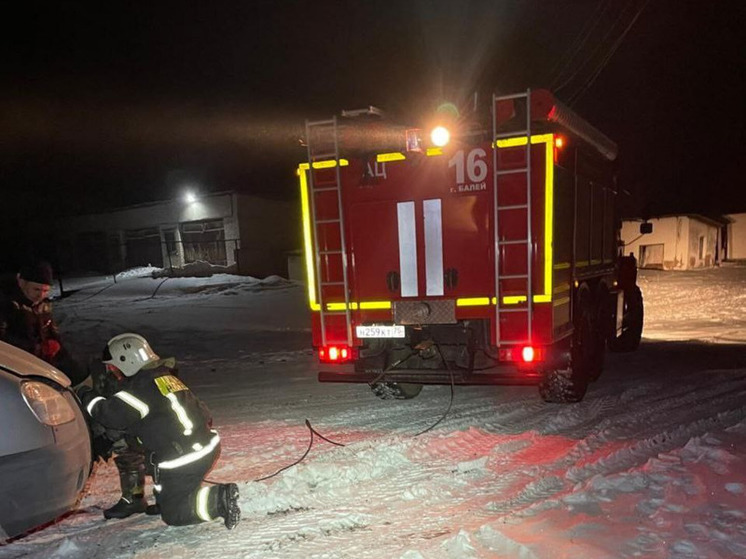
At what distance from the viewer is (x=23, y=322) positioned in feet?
14.9

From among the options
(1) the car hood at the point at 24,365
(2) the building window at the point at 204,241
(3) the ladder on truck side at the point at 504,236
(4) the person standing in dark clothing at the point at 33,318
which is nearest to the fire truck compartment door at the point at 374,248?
(3) the ladder on truck side at the point at 504,236

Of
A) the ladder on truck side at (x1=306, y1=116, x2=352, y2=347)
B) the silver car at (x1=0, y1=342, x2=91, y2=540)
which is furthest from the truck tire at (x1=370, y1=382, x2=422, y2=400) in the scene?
the silver car at (x1=0, y1=342, x2=91, y2=540)

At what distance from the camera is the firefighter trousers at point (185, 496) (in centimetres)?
324

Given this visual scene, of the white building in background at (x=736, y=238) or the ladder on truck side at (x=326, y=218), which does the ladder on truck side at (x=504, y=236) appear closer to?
the ladder on truck side at (x=326, y=218)

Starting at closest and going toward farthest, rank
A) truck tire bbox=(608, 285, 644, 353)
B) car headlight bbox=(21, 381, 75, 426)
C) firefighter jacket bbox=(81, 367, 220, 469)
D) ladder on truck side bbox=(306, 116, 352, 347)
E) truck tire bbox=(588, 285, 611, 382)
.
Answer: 1. car headlight bbox=(21, 381, 75, 426)
2. firefighter jacket bbox=(81, 367, 220, 469)
3. ladder on truck side bbox=(306, 116, 352, 347)
4. truck tire bbox=(588, 285, 611, 382)
5. truck tire bbox=(608, 285, 644, 353)

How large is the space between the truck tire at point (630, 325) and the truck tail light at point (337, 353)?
4858mm

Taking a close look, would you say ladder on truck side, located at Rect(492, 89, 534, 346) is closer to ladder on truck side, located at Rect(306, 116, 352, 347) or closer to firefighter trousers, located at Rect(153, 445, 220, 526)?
ladder on truck side, located at Rect(306, 116, 352, 347)

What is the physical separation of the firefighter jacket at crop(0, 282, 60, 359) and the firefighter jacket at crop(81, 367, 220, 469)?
1.67 meters

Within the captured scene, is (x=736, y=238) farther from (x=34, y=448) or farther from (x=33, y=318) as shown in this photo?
(x=34, y=448)

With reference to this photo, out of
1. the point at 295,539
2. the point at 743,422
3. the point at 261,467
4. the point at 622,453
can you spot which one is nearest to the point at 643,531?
the point at 622,453

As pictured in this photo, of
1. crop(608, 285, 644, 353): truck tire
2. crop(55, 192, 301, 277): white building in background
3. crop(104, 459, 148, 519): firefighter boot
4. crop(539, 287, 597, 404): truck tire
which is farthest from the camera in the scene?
crop(55, 192, 301, 277): white building in background

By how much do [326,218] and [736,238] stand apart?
42474 millimetres

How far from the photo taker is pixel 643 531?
2.92 meters

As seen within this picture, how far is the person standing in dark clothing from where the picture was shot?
4.49m
